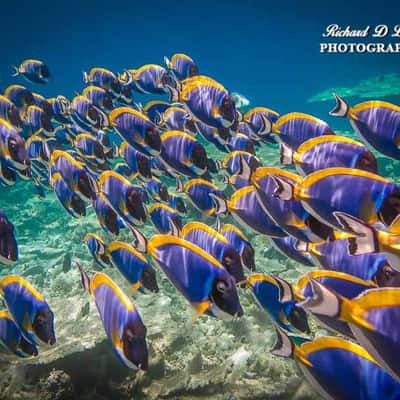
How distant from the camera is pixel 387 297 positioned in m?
1.09

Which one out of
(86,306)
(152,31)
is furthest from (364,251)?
(152,31)

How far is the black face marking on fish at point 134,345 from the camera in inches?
65.3

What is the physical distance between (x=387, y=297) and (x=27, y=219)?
15.2 meters

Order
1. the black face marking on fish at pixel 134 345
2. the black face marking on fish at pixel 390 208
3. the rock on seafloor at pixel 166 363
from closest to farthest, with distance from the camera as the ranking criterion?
1. the black face marking on fish at pixel 390 208
2. the black face marking on fish at pixel 134 345
3. the rock on seafloor at pixel 166 363

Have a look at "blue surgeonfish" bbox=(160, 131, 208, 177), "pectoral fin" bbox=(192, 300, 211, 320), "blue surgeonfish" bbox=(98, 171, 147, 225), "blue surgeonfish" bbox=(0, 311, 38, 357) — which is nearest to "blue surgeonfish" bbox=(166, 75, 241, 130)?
"blue surgeonfish" bbox=(160, 131, 208, 177)

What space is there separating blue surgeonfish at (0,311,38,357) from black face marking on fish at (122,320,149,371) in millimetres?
1265

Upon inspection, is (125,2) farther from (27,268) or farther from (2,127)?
(2,127)

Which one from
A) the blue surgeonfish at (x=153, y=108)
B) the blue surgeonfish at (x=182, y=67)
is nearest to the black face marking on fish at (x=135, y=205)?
the blue surgeonfish at (x=153, y=108)

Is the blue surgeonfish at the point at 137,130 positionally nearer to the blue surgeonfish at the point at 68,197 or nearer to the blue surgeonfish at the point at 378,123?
the blue surgeonfish at the point at 68,197

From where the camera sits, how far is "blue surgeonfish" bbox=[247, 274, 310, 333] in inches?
88.0

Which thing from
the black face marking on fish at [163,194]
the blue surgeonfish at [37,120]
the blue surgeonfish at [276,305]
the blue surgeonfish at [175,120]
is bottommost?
the blue surgeonfish at [276,305]

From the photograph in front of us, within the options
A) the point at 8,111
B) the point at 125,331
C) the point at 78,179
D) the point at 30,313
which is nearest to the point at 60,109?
the point at 8,111

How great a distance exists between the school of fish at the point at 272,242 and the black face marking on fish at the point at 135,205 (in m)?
0.01

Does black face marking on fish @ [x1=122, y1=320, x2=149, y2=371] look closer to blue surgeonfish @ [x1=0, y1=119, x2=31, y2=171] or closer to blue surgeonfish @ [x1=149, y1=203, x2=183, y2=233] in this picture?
blue surgeonfish @ [x1=0, y1=119, x2=31, y2=171]
